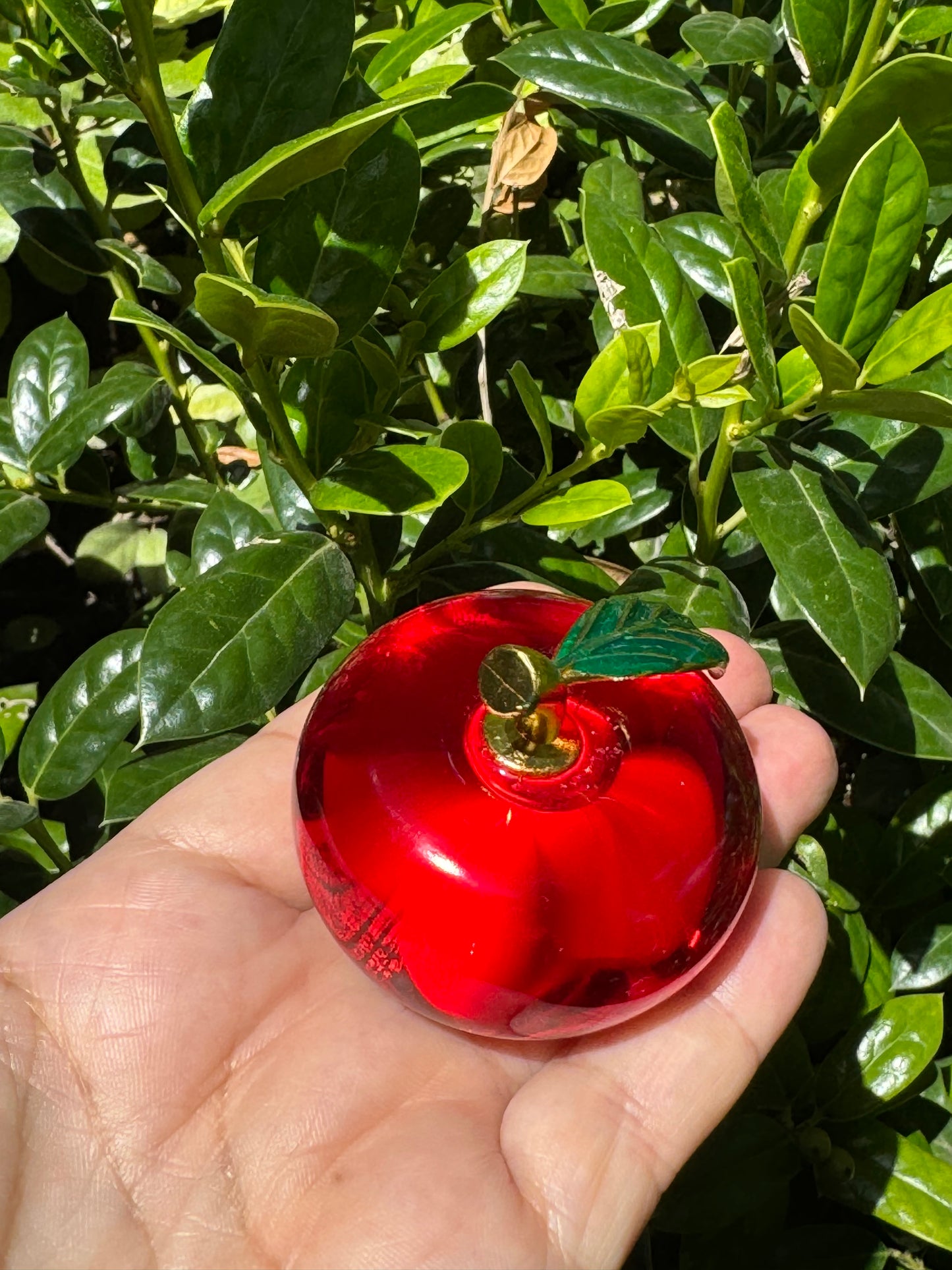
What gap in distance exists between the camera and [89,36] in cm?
73

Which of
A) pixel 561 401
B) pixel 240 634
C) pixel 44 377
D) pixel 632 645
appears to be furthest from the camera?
pixel 561 401

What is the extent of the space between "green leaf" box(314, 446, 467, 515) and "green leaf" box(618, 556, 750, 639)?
256mm

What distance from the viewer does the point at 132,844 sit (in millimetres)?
1092

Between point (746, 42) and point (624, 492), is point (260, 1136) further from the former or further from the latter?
point (746, 42)

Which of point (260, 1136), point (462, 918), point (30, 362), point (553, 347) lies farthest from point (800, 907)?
point (30, 362)

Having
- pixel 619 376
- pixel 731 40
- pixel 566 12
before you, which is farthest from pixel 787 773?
pixel 566 12

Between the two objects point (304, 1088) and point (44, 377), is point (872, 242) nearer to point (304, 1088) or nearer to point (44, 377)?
point (304, 1088)

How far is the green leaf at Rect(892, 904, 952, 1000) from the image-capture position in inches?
51.2

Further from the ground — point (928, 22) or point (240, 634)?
point (928, 22)

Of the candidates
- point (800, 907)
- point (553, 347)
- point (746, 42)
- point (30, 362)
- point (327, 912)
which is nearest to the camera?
point (327, 912)

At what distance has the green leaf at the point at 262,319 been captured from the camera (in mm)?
694

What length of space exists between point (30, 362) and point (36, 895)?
630 mm

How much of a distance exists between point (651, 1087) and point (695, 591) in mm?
445

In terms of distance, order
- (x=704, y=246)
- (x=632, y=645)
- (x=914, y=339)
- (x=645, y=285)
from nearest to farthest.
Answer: (x=632, y=645) < (x=914, y=339) < (x=645, y=285) < (x=704, y=246)
